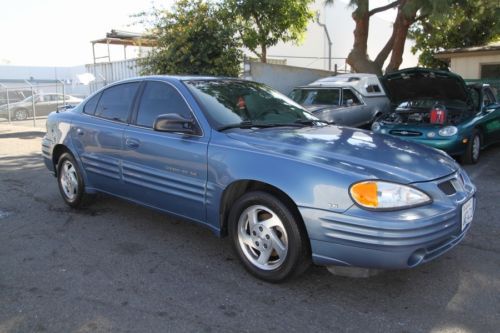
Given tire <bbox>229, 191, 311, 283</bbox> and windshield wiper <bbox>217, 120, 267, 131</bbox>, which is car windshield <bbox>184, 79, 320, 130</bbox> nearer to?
windshield wiper <bbox>217, 120, 267, 131</bbox>

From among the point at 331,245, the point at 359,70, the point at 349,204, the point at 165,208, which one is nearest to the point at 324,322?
the point at 331,245

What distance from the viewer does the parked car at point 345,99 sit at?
10414mm

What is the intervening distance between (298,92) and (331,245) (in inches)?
333

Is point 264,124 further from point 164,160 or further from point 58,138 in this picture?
point 58,138

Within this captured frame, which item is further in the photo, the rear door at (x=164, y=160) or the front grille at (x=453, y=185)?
the rear door at (x=164, y=160)

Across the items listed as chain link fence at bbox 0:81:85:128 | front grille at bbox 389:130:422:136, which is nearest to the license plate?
front grille at bbox 389:130:422:136

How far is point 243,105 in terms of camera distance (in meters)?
4.46

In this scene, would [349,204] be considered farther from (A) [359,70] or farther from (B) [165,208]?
(A) [359,70]

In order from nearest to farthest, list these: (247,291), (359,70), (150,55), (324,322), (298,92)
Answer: (324,322), (247,291), (298,92), (150,55), (359,70)

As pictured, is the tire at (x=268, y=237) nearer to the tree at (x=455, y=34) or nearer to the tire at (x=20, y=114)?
the tree at (x=455, y=34)

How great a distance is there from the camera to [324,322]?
3115 mm

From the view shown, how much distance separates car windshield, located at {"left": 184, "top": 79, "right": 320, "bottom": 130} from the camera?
4.21m

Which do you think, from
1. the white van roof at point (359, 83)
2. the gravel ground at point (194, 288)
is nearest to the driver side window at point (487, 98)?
the white van roof at point (359, 83)

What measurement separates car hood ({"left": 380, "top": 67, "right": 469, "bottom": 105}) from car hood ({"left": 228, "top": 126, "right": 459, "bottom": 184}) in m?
5.50
